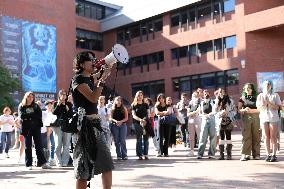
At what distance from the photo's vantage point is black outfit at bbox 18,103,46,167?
398 inches

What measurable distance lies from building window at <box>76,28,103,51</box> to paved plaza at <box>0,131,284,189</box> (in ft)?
120

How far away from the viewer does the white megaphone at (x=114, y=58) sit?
16.1 feet

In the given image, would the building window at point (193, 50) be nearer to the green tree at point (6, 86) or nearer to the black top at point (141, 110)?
the green tree at point (6, 86)

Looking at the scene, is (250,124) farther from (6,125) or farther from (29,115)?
(6,125)

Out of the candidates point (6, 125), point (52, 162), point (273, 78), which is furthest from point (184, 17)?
point (52, 162)

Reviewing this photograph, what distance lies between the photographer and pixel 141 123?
1159 cm

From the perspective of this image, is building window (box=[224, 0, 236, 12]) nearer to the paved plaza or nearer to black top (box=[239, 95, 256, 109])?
black top (box=[239, 95, 256, 109])

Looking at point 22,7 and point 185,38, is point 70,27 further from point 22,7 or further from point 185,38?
point 185,38

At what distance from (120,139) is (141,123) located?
761 millimetres

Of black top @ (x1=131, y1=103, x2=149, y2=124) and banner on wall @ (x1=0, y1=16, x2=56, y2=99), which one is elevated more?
banner on wall @ (x1=0, y1=16, x2=56, y2=99)

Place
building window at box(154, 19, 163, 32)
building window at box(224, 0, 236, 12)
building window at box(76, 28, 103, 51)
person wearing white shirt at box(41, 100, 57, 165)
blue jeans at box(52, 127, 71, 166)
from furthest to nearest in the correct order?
building window at box(76, 28, 103, 51)
building window at box(154, 19, 163, 32)
building window at box(224, 0, 236, 12)
person wearing white shirt at box(41, 100, 57, 165)
blue jeans at box(52, 127, 71, 166)

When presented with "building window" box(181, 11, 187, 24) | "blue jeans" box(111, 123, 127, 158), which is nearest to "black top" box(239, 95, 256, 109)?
"blue jeans" box(111, 123, 127, 158)

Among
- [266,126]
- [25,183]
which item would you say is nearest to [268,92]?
[266,126]

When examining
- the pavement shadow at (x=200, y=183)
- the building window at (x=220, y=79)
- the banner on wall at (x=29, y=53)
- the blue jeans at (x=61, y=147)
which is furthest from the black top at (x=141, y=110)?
the building window at (x=220, y=79)
